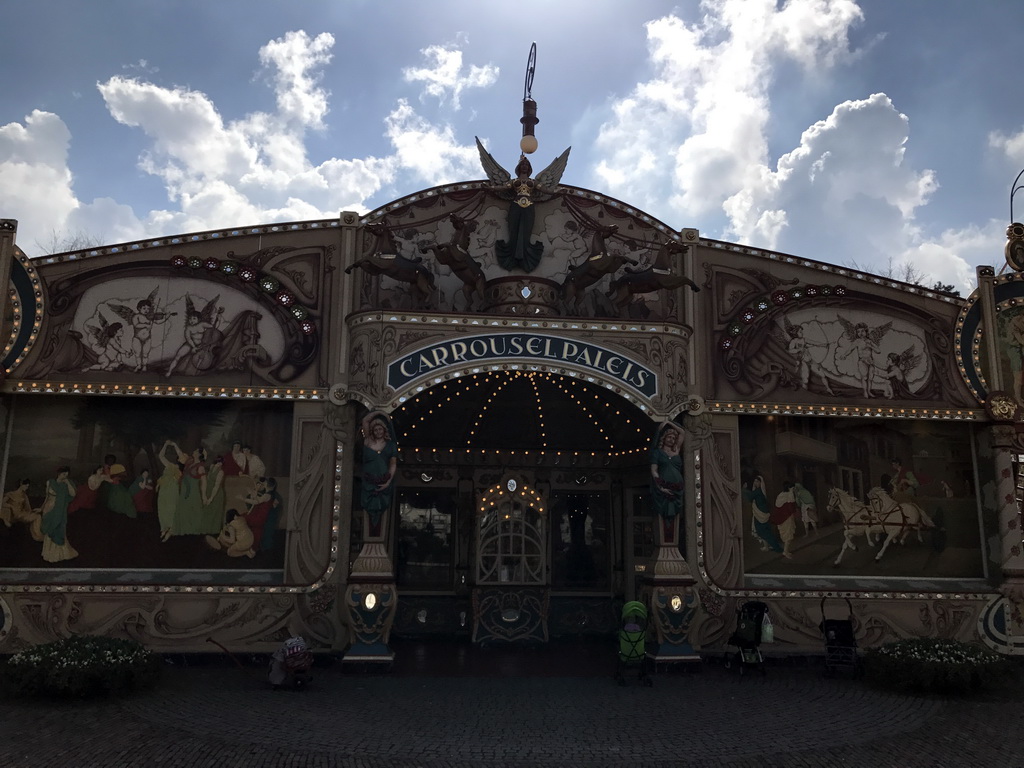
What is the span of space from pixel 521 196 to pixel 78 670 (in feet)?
33.0

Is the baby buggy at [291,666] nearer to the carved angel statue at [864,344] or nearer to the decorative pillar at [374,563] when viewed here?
the decorative pillar at [374,563]

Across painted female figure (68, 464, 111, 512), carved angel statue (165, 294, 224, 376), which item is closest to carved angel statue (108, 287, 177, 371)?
carved angel statue (165, 294, 224, 376)

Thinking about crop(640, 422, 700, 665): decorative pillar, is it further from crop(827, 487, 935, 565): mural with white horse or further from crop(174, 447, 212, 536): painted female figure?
crop(174, 447, 212, 536): painted female figure

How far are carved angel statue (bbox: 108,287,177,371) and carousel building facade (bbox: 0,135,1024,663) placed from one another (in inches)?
2.0

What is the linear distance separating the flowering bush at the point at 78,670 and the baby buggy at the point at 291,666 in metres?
1.67

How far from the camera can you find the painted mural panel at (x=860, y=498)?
1470 centimetres

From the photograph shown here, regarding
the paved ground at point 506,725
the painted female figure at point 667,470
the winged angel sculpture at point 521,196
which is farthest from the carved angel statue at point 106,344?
the painted female figure at point 667,470

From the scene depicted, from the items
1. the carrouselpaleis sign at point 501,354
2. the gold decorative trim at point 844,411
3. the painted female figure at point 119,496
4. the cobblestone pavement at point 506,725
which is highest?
the carrouselpaleis sign at point 501,354

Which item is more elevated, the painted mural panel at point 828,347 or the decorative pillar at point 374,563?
the painted mural panel at point 828,347

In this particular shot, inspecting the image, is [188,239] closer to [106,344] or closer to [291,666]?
[106,344]

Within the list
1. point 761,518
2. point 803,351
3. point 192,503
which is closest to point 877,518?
point 761,518

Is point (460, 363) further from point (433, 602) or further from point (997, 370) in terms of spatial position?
point (997, 370)

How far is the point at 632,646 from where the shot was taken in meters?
12.2

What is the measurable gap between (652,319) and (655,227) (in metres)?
2.22
